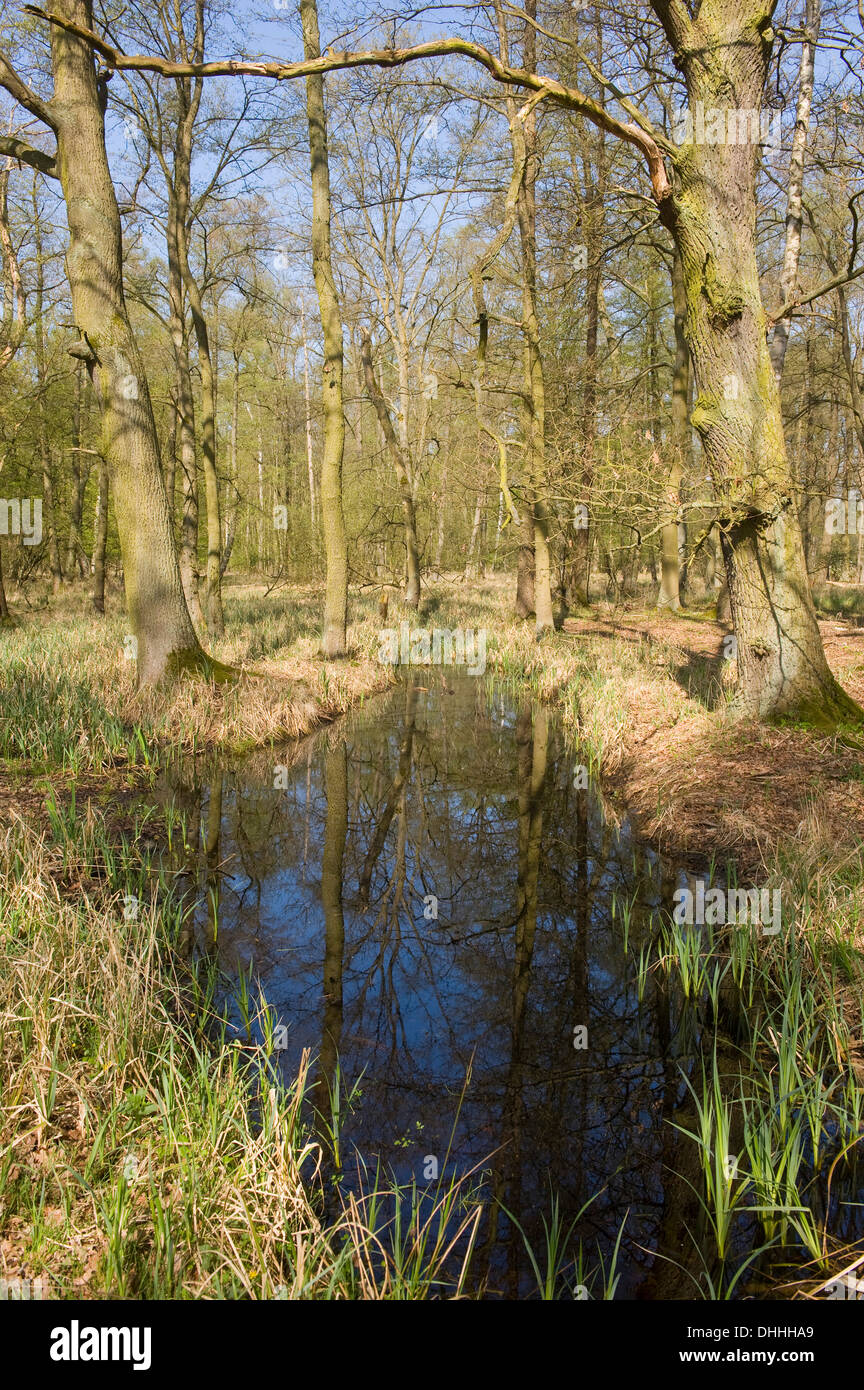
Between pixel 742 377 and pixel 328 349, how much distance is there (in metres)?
6.56

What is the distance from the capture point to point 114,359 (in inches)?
309

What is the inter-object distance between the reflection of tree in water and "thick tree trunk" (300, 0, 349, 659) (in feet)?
14.1

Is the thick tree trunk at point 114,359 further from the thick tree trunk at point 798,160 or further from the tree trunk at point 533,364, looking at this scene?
the thick tree trunk at point 798,160

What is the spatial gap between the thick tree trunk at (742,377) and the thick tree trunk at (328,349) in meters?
5.68

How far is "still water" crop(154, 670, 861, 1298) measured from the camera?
8.96ft

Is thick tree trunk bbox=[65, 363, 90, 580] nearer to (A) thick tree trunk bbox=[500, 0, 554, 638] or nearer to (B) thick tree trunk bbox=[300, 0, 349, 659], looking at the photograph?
(B) thick tree trunk bbox=[300, 0, 349, 659]

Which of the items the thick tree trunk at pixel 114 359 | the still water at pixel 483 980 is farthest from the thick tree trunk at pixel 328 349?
the still water at pixel 483 980

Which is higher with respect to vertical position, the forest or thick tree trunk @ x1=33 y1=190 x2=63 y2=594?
thick tree trunk @ x1=33 y1=190 x2=63 y2=594

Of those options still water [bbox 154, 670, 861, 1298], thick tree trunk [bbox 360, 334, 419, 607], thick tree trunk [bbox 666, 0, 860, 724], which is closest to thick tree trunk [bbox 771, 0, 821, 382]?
thick tree trunk [bbox 666, 0, 860, 724]

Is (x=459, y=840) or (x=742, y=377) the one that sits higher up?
(x=742, y=377)

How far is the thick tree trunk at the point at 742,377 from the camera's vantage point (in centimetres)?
582

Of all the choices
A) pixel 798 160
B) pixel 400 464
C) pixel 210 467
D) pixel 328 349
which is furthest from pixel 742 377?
pixel 400 464

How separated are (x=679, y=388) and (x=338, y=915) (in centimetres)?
1348

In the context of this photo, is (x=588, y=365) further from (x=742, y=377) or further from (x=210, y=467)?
(x=742, y=377)
